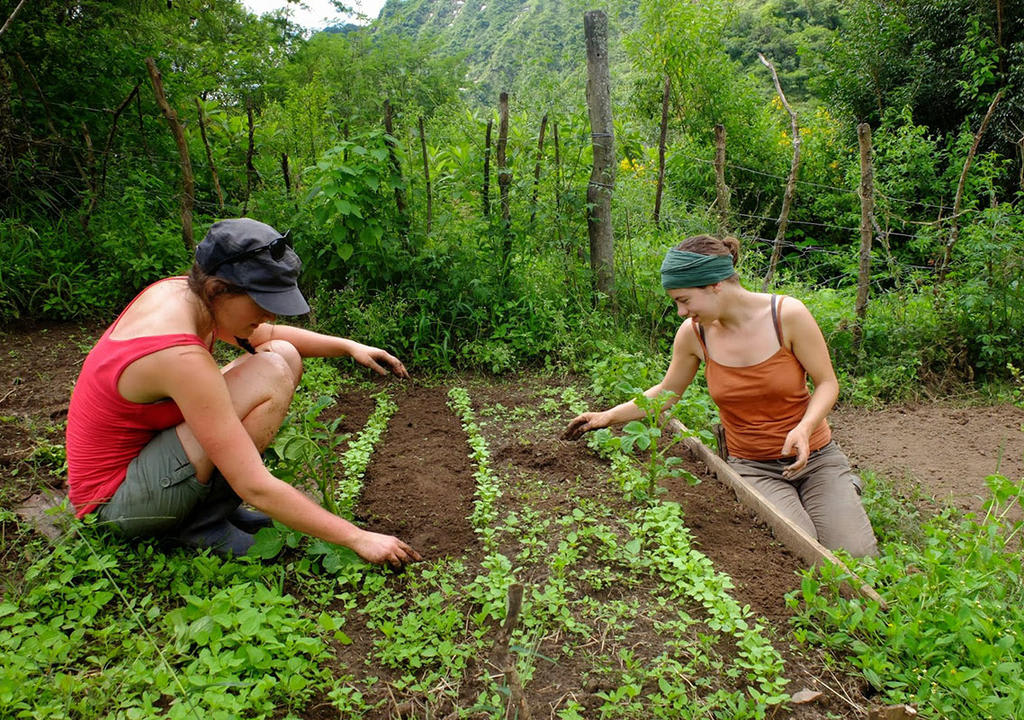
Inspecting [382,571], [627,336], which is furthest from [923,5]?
[382,571]

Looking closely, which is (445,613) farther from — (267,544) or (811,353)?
(811,353)

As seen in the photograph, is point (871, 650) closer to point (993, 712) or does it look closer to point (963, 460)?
point (993, 712)

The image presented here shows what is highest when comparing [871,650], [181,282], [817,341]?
[181,282]

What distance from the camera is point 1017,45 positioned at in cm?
1032

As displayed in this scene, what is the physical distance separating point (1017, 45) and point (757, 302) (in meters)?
10.9

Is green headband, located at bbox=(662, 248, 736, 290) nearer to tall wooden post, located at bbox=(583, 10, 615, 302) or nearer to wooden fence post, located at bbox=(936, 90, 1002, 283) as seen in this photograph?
tall wooden post, located at bbox=(583, 10, 615, 302)

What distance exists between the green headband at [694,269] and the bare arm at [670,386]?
0.32 metres

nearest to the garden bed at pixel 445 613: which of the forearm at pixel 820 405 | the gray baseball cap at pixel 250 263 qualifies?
the forearm at pixel 820 405

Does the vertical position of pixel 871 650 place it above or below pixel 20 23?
below

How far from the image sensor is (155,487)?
2.41 meters

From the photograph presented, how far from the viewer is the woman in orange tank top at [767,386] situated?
3.05 meters

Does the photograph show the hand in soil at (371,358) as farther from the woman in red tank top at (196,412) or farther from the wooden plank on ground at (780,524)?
the wooden plank on ground at (780,524)

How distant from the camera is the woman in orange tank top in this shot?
305cm

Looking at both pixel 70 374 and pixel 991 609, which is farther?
pixel 70 374
